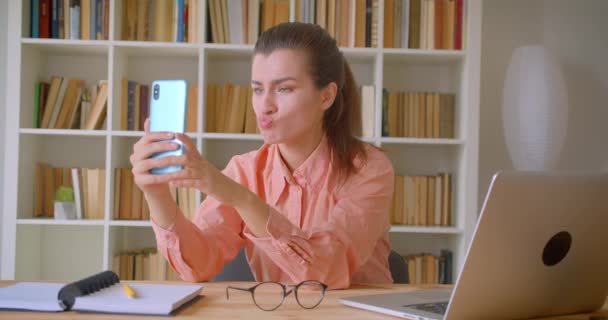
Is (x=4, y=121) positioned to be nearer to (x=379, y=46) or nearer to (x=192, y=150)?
(x=379, y=46)

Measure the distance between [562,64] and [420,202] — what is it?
3.59 feet

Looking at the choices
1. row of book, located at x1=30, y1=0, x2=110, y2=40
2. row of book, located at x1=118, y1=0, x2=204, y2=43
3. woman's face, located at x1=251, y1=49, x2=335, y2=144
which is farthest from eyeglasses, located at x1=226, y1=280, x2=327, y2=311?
row of book, located at x1=30, y1=0, x2=110, y2=40

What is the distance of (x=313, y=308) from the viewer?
117cm

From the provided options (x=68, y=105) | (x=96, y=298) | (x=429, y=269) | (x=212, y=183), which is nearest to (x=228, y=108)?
(x=68, y=105)

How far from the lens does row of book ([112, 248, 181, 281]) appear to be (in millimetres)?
3270

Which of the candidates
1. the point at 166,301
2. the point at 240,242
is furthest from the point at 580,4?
the point at 166,301

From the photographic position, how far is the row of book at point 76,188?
3229 millimetres

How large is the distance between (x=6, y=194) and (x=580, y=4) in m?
3.03

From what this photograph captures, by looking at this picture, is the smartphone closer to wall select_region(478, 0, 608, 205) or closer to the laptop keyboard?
the laptop keyboard

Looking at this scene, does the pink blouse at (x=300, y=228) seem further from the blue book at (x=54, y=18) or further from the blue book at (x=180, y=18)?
the blue book at (x=54, y=18)

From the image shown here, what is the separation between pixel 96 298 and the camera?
1.11 metres

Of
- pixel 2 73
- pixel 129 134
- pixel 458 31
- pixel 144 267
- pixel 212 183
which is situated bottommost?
pixel 144 267

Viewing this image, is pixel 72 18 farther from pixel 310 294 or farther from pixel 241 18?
pixel 310 294

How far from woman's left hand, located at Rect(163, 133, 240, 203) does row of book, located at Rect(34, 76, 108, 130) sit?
6.78 ft
